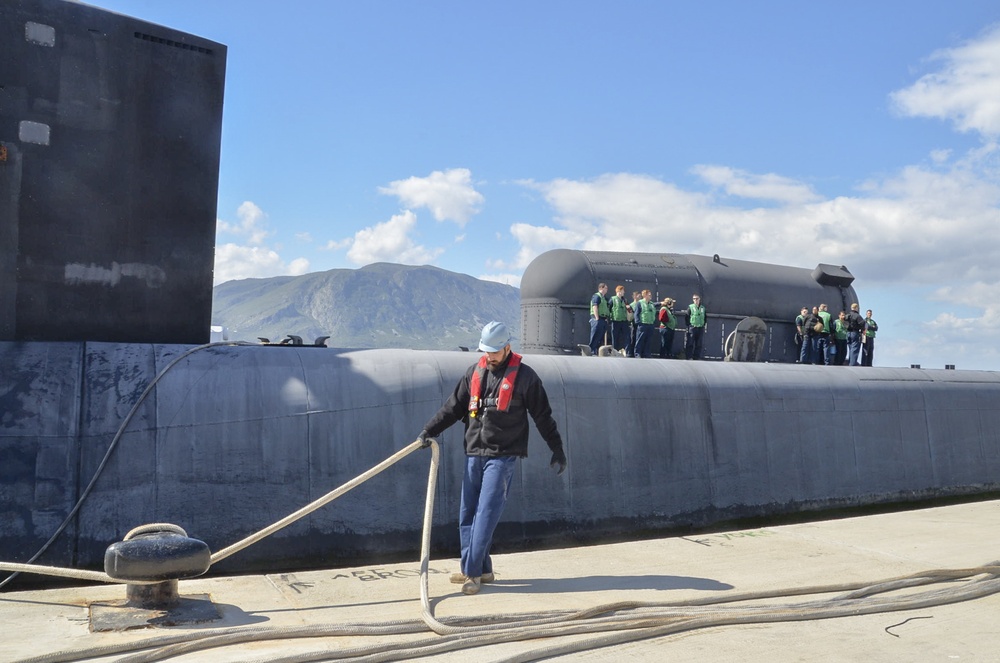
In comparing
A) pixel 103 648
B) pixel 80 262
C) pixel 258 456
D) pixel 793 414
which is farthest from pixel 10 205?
pixel 793 414

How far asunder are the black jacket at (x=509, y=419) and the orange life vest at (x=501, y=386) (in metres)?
0.03

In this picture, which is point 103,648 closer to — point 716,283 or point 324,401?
point 324,401

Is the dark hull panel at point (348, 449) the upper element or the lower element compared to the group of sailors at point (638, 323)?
lower

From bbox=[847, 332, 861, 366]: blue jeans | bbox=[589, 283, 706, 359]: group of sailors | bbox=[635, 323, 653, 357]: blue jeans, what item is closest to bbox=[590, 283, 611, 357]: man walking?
bbox=[589, 283, 706, 359]: group of sailors

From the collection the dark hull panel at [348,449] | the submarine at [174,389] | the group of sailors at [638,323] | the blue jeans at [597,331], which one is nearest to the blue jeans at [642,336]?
the group of sailors at [638,323]

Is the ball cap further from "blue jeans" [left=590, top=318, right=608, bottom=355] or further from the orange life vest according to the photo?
"blue jeans" [left=590, top=318, right=608, bottom=355]

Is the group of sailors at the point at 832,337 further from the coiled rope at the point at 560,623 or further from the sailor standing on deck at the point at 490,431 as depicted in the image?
the sailor standing on deck at the point at 490,431

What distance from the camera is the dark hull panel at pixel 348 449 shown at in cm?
652

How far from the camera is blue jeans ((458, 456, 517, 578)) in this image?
5938 mm

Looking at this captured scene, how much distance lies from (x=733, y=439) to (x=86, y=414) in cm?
681

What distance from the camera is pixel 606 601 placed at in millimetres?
5789

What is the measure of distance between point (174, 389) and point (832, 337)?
42.0ft

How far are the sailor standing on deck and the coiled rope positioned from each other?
1.00ft

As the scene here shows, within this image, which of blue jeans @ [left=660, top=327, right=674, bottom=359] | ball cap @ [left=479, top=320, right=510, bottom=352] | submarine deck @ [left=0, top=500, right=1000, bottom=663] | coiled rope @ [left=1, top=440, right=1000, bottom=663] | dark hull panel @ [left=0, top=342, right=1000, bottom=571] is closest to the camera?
coiled rope @ [left=1, top=440, right=1000, bottom=663]
